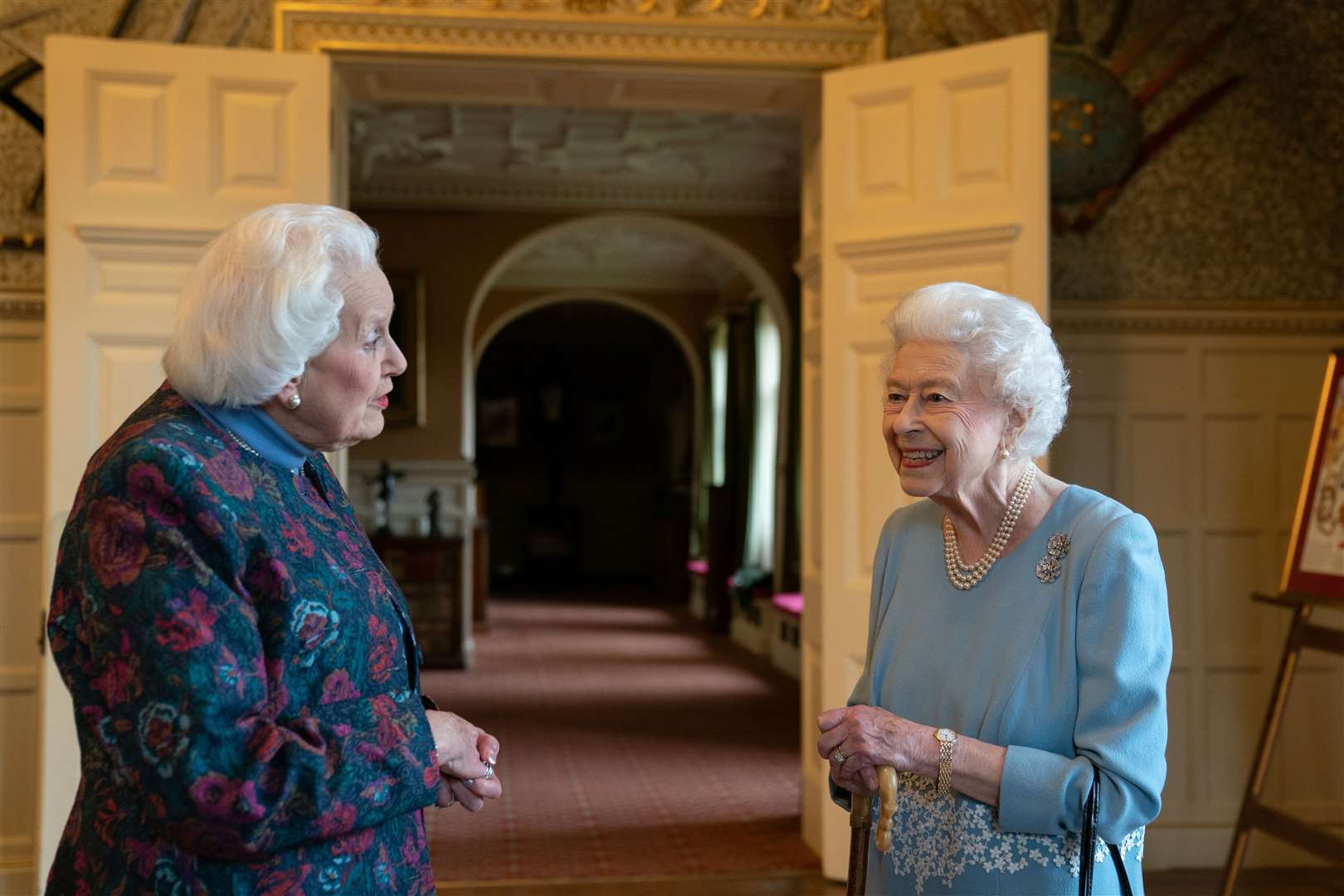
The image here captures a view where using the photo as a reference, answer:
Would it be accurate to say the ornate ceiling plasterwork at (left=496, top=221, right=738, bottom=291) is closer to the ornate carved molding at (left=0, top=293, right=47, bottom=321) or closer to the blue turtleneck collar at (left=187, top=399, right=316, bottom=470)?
the ornate carved molding at (left=0, top=293, right=47, bottom=321)

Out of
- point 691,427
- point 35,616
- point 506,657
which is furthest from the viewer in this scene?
point 691,427

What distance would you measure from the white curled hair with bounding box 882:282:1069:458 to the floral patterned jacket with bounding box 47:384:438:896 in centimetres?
95

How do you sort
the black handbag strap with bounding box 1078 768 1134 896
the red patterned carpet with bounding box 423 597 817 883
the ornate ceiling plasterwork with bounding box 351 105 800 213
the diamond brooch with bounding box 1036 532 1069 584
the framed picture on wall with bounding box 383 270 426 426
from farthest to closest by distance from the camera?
the framed picture on wall with bounding box 383 270 426 426
the ornate ceiling plasterwork with bounding box 351 105 800 213
the red patterned carpet with bounding box 423 597 817 883
the diamond brooch with bounding box 1036 532 1069 584
the black handbag strap with bounding box 1078 768 1134 896

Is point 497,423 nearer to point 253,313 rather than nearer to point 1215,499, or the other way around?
point 1215,499

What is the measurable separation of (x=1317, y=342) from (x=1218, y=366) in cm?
37

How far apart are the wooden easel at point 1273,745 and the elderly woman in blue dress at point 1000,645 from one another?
7.18ft

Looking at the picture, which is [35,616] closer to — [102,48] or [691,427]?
[102,48]

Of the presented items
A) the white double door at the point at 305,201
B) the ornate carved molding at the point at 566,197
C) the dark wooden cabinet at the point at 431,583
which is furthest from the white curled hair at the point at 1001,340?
the ornate carved molding at the point at 566,197

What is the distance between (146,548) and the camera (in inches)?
55.7

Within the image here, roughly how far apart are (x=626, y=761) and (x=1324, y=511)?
12.5 ft

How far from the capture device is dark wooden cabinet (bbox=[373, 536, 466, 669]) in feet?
30.5

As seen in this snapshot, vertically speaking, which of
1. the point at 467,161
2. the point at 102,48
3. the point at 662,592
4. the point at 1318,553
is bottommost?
the point at 662,592

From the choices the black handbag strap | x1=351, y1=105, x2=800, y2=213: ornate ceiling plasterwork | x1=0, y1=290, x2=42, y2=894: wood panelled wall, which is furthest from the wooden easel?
x1=351, y1=105, x2=800, y2=213: ornate ceiling plasterwork

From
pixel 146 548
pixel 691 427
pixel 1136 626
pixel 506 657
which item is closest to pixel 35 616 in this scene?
pixel 146 548
